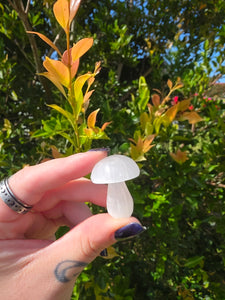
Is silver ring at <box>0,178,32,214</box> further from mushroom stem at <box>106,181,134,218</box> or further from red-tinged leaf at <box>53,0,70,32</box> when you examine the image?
red-tinged leaf at <box>53,0,70,32</box>

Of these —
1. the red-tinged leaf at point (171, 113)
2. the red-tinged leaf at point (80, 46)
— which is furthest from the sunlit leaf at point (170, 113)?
the red-tinged leaf at point (80, 46)

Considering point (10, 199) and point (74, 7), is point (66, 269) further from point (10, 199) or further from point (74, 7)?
point (74, 7)

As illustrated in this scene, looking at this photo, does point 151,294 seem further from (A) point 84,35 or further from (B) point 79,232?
(A) point 84,35

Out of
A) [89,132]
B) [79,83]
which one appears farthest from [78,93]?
[89,132]

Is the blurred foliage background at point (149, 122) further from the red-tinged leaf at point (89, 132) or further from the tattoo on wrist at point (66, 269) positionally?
the tattoo on wrist at point (66, 269)

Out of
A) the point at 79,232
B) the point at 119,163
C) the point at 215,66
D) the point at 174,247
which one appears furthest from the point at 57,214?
the point at 215,66

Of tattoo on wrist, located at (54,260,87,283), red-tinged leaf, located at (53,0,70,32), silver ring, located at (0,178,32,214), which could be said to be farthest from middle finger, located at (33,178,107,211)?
red-tinged leaf, located at (53,0,70,32)

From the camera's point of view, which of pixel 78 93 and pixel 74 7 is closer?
pixel 74 7
